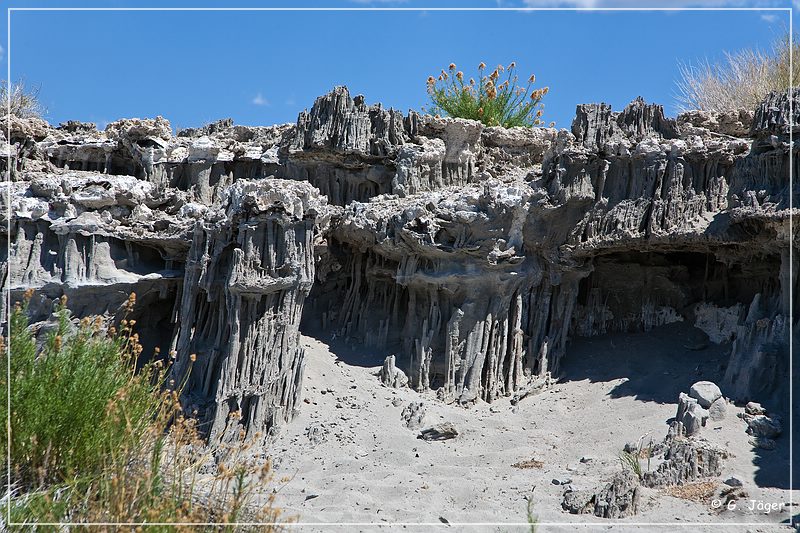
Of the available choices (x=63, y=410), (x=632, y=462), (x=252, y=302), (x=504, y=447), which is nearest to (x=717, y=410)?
(x=632, y=462)

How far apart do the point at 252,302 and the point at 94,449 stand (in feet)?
15.1

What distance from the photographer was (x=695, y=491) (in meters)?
8.22

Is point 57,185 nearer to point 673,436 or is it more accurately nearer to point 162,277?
point 162,277

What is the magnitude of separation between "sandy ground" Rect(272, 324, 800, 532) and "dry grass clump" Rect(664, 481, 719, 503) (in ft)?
0.31

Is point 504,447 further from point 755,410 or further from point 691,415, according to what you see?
point 755,410

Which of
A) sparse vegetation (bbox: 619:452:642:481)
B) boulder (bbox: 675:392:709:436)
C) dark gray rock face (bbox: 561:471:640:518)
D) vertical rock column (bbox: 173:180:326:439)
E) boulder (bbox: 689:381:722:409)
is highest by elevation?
vertical rock column (bbox: 173:180:326:439)

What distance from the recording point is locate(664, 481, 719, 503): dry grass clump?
8086 millimetres

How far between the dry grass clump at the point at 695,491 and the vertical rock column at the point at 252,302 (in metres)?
4.18

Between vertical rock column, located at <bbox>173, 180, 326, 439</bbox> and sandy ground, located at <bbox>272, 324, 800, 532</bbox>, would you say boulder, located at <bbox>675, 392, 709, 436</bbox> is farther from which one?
vertical rock column, located at <bbox>173, 180, 326, 439</bbox>

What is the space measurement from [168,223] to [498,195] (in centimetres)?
375

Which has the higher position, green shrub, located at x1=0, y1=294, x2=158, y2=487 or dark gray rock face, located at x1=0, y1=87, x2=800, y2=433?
dark gray rock face, located at x1=0, y1=87, x2=800, y2=433

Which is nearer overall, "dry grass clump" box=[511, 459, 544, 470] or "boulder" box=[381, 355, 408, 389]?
"dry grass clump" box=[511, 459, 544, 470]

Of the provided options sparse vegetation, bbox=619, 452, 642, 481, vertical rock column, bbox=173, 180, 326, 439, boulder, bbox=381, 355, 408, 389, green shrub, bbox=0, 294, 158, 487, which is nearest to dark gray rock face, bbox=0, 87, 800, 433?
vertical rock column, bbox=173, 180, 326, 439

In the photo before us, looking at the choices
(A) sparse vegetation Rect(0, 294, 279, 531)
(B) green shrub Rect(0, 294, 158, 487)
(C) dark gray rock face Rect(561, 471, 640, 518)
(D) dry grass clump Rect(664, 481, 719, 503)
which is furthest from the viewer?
(D) dry grass clump Rect(664, 481, 719, 503)
